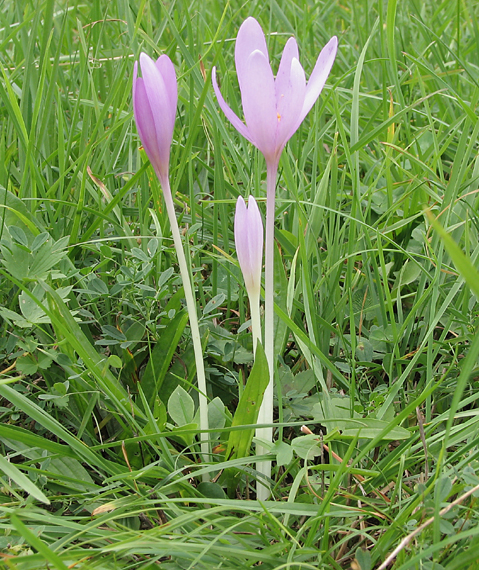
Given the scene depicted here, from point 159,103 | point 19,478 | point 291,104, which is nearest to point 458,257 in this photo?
point 291,104

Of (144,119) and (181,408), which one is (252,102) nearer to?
(144,119)

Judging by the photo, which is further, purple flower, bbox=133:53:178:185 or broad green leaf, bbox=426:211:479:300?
purple flower, bbox=133:53:178:185

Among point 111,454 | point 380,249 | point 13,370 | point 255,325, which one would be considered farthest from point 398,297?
point 13,370

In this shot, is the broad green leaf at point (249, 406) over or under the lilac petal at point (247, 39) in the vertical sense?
under

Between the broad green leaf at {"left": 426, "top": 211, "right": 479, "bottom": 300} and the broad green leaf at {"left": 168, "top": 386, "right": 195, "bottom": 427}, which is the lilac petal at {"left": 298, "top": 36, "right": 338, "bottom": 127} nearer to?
the broad green leaf at {"left": 426, "top": 211, "right": 479, "bottom": 300}

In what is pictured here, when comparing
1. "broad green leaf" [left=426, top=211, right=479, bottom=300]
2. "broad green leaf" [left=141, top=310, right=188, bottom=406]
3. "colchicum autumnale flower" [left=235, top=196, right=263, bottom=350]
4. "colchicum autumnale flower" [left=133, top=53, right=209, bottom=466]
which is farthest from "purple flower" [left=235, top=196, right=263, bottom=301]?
"broad green leaf" [left=426, top=211, right=479, bottom=300]

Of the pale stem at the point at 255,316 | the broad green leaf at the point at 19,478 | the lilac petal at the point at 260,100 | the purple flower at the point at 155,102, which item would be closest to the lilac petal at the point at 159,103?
the purple flower at the point at 155,102

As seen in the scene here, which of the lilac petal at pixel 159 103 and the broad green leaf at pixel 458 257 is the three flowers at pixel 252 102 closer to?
the lilac petal at pixel 159 103
